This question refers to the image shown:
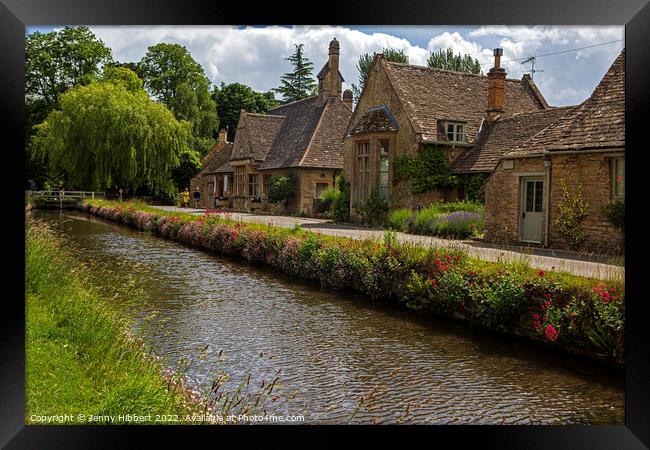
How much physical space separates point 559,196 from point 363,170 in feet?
38.3

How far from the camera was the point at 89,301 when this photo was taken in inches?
351

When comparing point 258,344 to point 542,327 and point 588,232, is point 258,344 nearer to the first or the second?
point 542,327

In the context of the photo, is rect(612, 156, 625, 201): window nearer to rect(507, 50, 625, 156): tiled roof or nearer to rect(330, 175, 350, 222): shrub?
rect(507, 50, 625, 156): tiled roof

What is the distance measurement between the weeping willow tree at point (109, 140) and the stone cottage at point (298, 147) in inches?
202

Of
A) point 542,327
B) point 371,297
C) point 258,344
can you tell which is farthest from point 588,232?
point 258,344

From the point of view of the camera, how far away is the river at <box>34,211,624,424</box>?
624cm

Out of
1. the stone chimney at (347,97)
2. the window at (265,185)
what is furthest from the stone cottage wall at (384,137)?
the window at (265,185)

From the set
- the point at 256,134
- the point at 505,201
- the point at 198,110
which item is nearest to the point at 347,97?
the point at 256,134

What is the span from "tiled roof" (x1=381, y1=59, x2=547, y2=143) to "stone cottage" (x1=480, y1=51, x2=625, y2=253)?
6525 mm

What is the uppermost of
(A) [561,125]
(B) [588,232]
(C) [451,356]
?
(A) [561,125]

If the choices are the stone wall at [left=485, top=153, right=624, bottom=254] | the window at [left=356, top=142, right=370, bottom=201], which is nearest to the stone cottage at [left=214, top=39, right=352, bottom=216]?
the window at [left=356, top=142, right=370, bottom=201]

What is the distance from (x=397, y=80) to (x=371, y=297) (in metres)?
15.8

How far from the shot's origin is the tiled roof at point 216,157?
47441 mm

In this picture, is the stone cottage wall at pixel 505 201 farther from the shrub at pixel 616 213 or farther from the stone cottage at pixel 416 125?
the stone cottage at pixel 416 125
